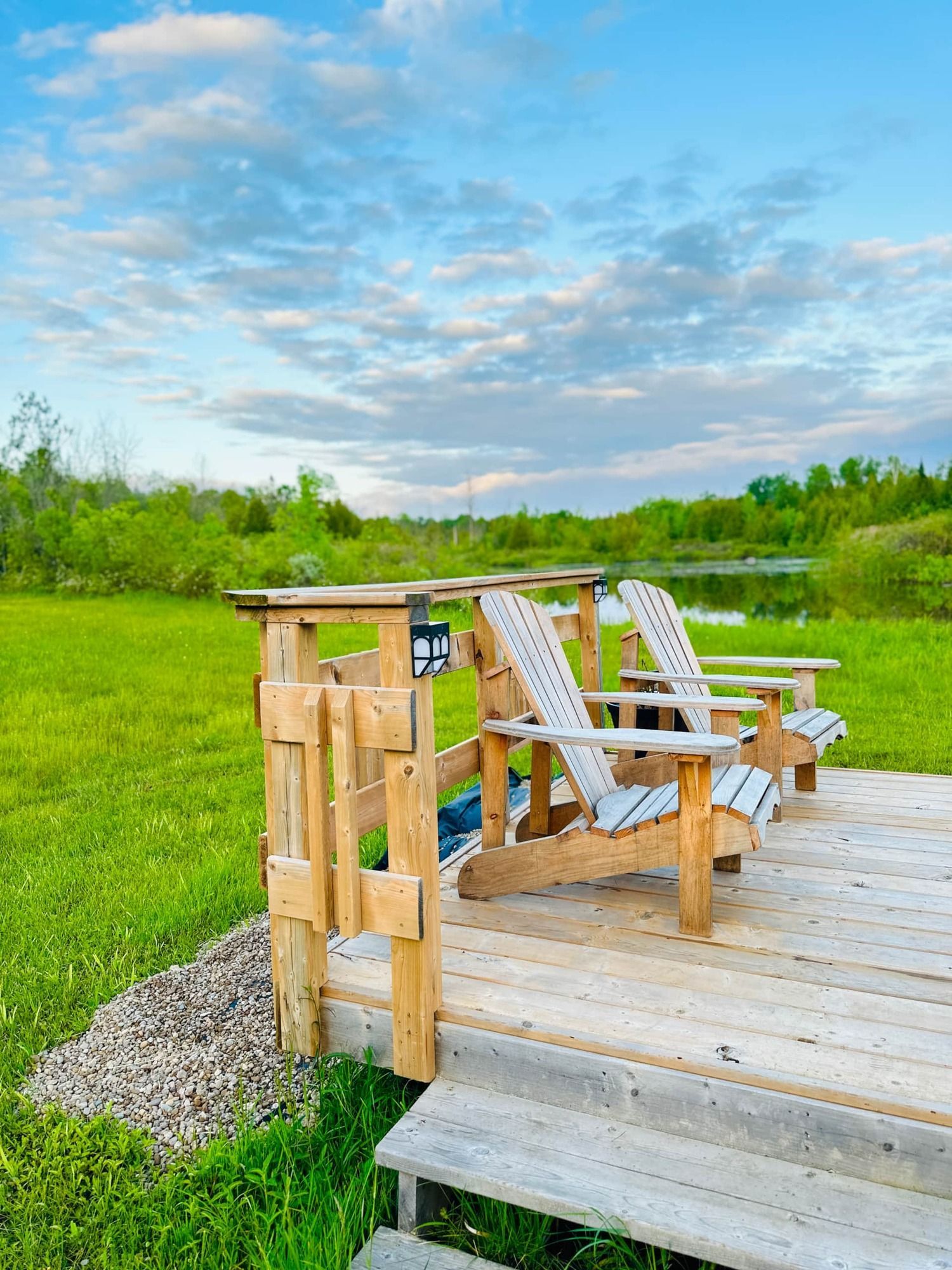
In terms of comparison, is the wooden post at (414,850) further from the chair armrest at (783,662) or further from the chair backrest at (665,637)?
the chair armrest at (783,662)

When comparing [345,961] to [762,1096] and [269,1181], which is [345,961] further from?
[762,1096]

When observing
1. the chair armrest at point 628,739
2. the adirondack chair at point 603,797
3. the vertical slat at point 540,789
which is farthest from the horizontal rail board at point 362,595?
the vertical slat at point 540,789

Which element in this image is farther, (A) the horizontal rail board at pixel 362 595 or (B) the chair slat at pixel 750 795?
(B) the chair slat at pixel 750 795

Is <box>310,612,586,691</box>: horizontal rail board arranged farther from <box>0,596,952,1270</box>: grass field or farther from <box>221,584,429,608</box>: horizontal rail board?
<box>0,596,952,1270</box>: grass field

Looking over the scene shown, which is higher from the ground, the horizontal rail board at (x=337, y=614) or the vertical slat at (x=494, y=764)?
the horizontal rail board at (x=337, y=614)

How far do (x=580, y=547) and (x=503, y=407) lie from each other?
18554 mm

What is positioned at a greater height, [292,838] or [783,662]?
[783,662]

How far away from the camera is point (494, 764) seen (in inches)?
112

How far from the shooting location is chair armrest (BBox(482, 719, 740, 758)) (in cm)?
223

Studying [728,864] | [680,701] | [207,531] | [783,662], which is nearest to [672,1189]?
[728,864]

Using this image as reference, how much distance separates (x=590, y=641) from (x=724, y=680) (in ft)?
2.09

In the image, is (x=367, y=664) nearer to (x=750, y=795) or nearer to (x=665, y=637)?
(x=750, y=795)

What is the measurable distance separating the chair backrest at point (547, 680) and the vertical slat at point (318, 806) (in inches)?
34.7

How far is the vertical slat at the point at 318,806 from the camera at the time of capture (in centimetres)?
203
